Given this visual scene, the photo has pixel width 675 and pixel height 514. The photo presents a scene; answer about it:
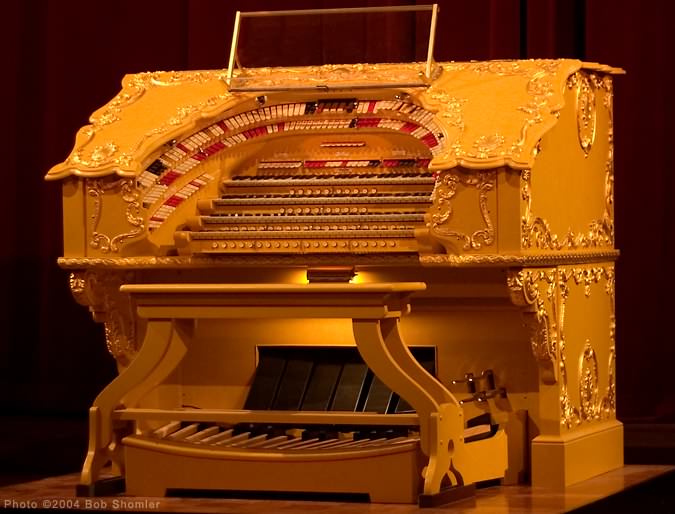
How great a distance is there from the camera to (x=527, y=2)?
619 centimetres

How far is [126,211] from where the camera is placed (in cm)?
487

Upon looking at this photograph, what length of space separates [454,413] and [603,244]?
3.47 ft

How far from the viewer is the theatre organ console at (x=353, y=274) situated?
177 inches

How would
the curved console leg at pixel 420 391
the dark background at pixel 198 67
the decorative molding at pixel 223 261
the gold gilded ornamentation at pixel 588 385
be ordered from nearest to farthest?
1. the curved console leg at pixel 420 391
2. the decorative molding at pixel 223 261
3. the gold gilded ornamentation at pixel 588 385
4. the dark background at pixel 198 67

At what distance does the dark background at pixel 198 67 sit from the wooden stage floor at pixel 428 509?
0.69 meters

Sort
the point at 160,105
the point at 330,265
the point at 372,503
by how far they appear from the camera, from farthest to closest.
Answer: the point at 160,105 → the point at 330,265 → the point at 372,503

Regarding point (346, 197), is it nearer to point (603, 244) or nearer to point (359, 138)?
point (359, 138)

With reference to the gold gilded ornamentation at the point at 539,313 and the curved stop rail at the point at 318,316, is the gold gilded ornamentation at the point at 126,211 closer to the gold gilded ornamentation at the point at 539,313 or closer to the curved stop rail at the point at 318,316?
the curved stop rail at the point at 318,316

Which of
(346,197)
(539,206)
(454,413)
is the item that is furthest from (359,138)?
(454,413)

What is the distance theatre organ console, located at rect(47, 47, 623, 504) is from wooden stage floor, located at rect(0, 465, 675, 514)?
2.4 inches

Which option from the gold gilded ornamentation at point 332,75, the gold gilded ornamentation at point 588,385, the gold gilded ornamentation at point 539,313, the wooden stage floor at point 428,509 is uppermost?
the gold gilded ornamentation at point 332,75

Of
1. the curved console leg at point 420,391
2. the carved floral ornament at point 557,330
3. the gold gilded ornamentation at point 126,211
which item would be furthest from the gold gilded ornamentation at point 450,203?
the gold gilded ornamentation at point 126,211

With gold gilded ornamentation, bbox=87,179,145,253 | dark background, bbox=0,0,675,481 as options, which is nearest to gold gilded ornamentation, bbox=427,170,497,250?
dark background, bbox=0,0,675,481

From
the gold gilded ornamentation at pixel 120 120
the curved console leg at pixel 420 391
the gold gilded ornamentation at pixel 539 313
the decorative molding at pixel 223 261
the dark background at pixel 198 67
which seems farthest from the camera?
the dark background at pixel 198 67
